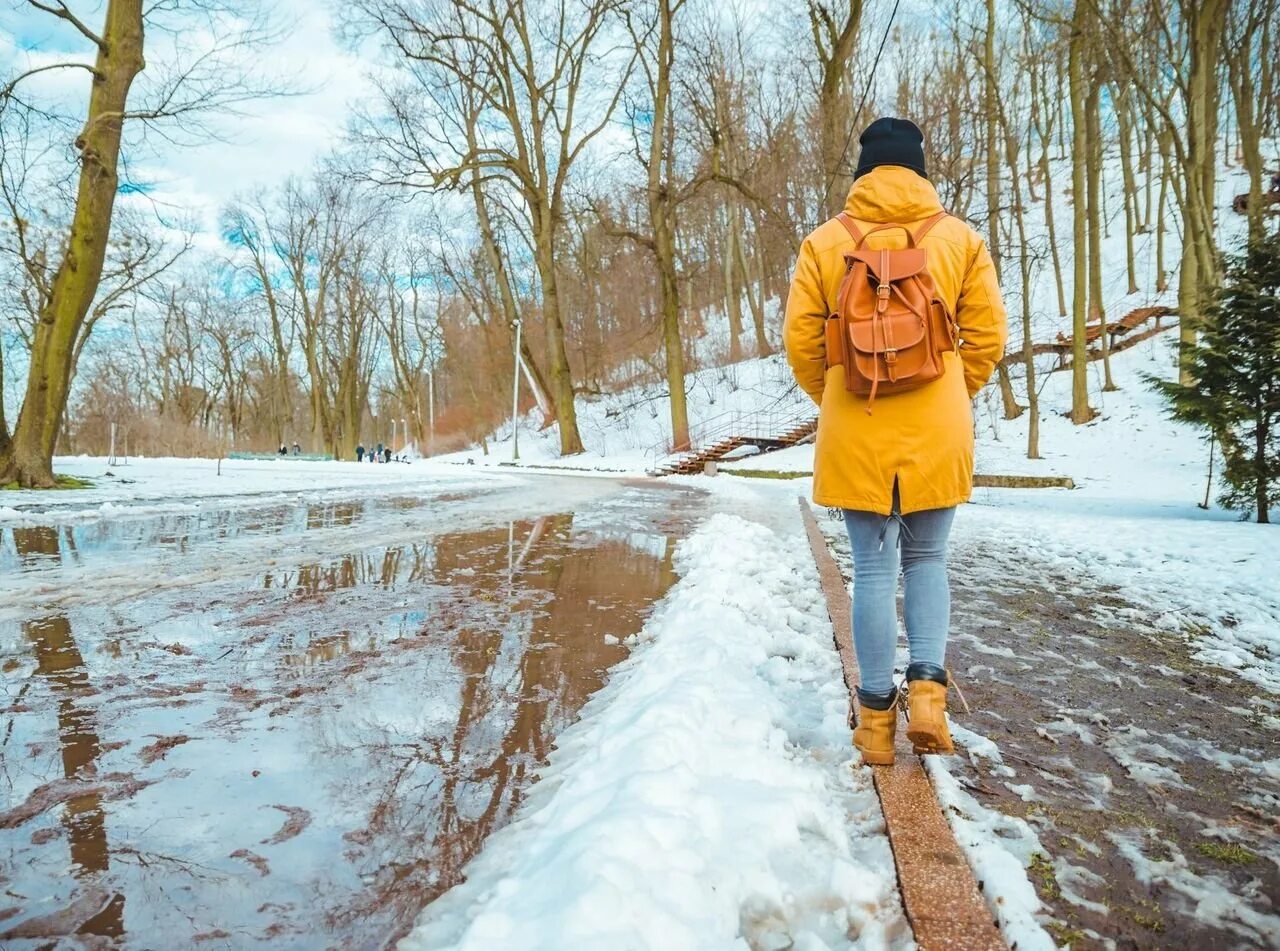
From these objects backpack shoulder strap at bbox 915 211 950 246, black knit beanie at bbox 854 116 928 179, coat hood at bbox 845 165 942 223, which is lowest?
backpack shoulder strap at bbox 915 211 950 246

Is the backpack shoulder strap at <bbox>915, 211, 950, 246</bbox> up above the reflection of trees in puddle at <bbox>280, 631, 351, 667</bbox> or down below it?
above

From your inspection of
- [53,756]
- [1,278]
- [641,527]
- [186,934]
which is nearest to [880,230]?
[186,934]

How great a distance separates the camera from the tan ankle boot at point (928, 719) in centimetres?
207

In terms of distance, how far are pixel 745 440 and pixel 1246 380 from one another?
16.9 meters

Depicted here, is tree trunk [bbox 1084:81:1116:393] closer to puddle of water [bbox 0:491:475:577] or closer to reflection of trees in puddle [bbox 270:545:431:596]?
puddle of water [bbox 0:491:475:577]

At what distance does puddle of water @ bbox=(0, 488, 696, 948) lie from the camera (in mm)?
1483

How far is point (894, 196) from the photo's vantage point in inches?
87.8

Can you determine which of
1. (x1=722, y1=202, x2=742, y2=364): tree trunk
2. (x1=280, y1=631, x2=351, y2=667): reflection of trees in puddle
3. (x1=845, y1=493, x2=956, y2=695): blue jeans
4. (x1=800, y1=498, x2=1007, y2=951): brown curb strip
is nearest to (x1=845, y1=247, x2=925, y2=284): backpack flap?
(x1=845, y1=493, x2=956, y2=695): blue jeans

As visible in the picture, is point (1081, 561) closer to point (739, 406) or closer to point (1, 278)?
point (739, 406)

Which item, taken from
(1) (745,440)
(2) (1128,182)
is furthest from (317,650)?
(2) (1128,182)

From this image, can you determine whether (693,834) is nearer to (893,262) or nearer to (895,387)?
(895,387)

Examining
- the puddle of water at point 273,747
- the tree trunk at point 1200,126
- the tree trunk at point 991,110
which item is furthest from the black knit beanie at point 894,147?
the tree trunk at point 991,110

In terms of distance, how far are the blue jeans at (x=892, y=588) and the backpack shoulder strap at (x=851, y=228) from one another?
0.87 meters

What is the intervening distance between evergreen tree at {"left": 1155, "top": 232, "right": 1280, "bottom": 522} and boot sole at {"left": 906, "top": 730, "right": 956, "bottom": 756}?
7.22 meters
